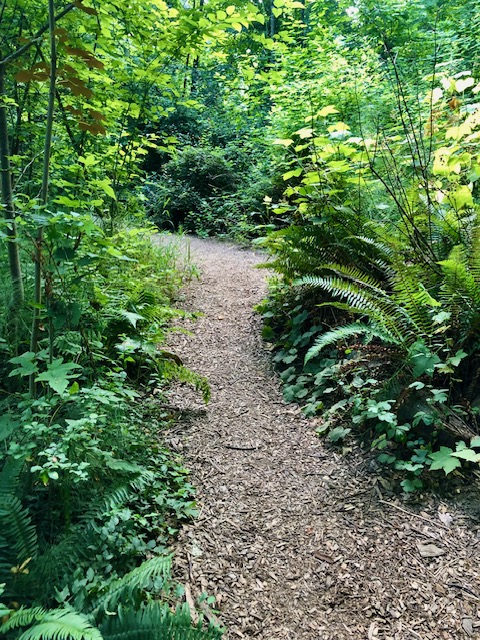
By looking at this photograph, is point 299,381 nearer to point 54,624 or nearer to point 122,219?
point 54,624

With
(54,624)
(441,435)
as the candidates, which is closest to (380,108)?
(441,435)

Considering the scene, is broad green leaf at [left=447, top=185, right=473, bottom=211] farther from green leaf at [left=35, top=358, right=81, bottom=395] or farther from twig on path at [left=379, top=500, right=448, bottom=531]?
green leaf at [left=35, top=358, right=81, bottom=395]

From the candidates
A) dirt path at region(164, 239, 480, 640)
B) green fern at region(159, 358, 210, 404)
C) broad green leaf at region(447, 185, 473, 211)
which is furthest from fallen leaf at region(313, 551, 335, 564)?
broad green leaf at region(447, 185, 473, 211)

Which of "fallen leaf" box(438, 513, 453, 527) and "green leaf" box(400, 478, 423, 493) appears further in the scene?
"green leaf" box(400, 478, 423, 493)

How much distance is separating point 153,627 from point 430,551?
131cm

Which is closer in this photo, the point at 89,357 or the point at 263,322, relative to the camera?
the point at 89,357

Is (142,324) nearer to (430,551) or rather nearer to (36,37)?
(36,37)

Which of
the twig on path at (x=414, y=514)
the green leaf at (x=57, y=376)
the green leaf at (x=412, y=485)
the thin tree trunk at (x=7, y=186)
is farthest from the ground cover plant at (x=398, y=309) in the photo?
the thin tree trunk at (x=7, y=186)

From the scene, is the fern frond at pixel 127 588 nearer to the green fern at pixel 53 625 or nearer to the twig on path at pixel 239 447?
the green fern at pixel 53 625

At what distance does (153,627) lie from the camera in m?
1.44

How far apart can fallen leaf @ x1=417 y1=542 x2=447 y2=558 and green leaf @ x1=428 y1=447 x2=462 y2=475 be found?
353 millimetres

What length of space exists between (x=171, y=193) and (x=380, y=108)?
545cm

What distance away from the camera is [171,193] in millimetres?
9914

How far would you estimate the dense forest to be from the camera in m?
1.75
